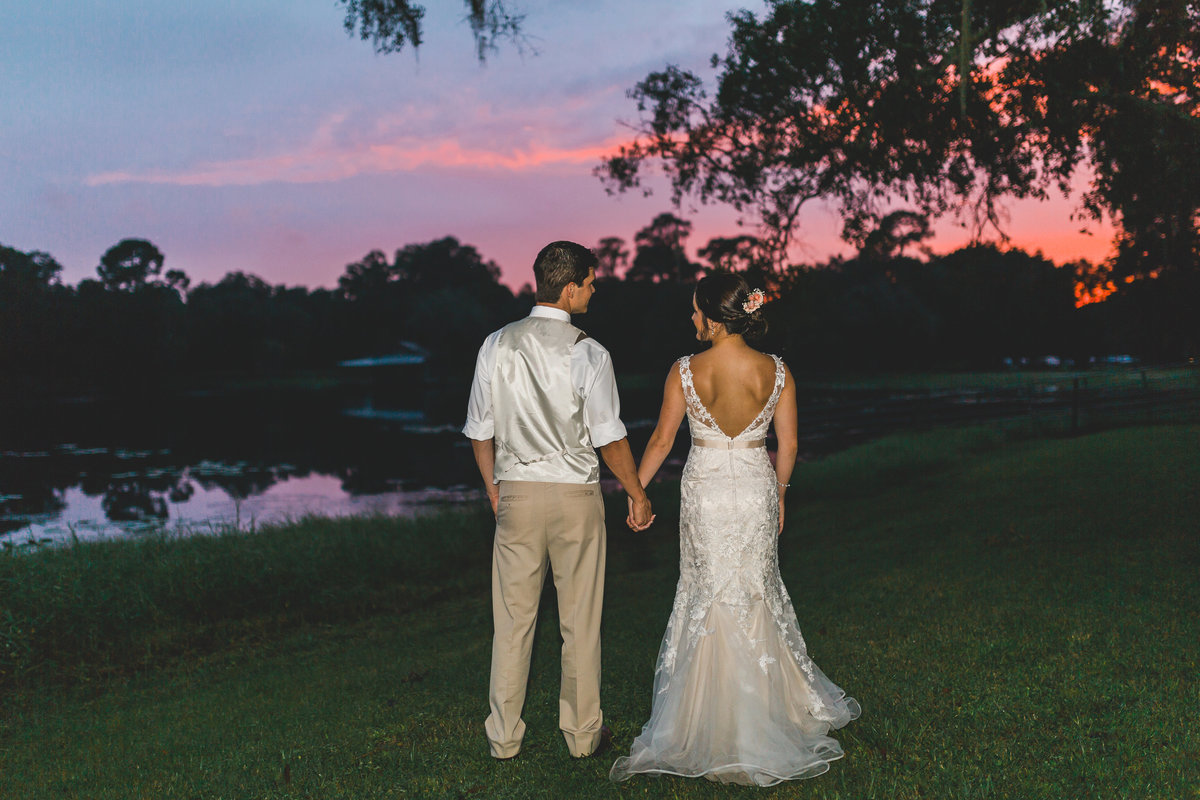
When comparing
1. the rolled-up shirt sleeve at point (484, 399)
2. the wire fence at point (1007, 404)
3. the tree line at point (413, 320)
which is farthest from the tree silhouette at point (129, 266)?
the rolled-up shirt sleeve at point (484, 399)

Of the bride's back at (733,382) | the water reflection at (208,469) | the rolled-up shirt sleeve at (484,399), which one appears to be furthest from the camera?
the water reflection at (208,469)

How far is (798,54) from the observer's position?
11.8 m

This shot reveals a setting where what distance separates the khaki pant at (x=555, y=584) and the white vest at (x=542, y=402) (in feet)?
0.30

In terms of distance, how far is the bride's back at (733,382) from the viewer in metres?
4.68

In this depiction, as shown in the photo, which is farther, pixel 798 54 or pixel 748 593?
pixel 798 54

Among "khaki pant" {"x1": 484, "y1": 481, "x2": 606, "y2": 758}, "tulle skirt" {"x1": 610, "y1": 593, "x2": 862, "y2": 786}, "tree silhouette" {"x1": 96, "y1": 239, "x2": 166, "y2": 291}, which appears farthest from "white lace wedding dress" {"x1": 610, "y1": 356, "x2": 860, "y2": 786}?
"tree silhouette" {"x1": 96, "y1": 239, "x2": 166, "y2": 291}

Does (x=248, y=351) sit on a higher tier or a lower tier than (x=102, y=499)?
higher

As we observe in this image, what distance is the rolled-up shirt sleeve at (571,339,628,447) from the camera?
4.28 m

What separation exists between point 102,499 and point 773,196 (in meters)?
24.6

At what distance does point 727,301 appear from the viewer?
15.0ft

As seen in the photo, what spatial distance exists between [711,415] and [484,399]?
51.4 inches

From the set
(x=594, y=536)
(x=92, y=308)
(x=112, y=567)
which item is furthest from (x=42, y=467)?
(x=594, y=536)

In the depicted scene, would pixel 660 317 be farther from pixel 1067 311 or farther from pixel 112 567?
pixel 112 567

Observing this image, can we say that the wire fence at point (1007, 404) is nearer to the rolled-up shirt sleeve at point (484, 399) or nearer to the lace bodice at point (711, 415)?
the lace bodice at point (711, 415)
